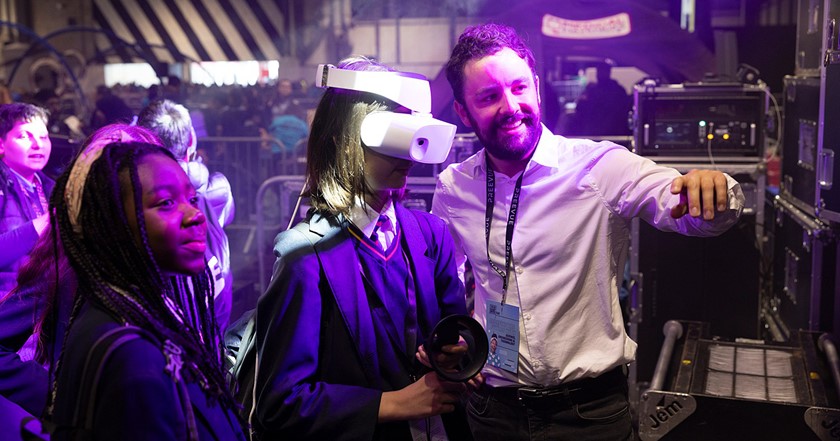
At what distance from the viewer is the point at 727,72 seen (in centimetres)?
829

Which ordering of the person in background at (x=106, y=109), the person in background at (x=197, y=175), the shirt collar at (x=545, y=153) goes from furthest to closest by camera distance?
the person in background at (x=106, y=109), the person in background at (x=197, y=175), the shirt collar at (x=545, y=153)

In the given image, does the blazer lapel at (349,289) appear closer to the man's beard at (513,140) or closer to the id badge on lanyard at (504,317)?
the id badge on lanyard at (504,317)

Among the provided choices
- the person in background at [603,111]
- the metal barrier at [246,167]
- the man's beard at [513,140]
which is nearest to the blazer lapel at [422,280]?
the man's beard at [513,140]

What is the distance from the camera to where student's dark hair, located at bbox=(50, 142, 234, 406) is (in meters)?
1.35

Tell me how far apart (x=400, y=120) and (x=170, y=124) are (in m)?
2.35

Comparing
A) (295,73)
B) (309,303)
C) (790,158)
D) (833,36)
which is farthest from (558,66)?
(309,303)

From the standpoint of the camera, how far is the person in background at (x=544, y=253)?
7.24 feet

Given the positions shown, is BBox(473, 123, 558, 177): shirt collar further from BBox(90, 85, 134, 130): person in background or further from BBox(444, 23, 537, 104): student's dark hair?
BBox(90, 85, 134, 130): person in background

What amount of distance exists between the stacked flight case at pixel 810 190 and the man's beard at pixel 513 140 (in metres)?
1.91

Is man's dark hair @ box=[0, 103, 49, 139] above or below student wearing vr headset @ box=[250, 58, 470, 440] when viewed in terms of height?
above

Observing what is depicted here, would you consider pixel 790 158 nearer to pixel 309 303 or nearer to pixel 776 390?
pixel 776 390

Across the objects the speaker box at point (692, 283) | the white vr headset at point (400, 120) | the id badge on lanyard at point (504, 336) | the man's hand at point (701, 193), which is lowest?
the speaker box at point (692, 283)

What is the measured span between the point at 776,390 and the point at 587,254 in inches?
44.0

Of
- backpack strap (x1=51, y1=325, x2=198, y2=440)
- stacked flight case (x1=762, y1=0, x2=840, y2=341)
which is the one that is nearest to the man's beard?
backpack strap (x1=51, y1=325, x2=198, y2=440)
